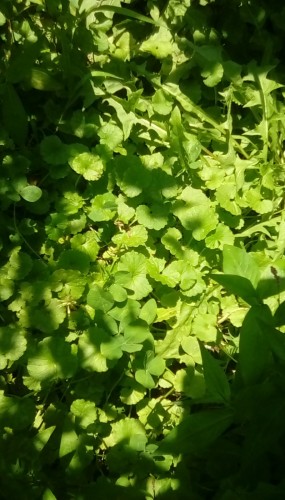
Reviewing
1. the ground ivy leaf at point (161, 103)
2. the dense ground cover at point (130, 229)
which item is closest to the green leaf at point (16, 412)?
the dense ground cover at point (130, 229)

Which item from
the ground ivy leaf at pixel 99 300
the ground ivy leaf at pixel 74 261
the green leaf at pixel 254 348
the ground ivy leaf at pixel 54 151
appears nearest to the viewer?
the green leaf at pixel 254 348

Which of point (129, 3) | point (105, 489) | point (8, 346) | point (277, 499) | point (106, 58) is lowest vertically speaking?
point (105, 489)

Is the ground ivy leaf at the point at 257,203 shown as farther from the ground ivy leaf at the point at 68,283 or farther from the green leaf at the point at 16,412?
the green leaf at the point at 16,412

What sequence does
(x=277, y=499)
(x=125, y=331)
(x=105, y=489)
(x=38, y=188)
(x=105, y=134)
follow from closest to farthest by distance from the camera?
(x=277, y=499) < (x=105, y=489) < (x=125, y=331) < (x=38, y=188) < (x=105, y=134)

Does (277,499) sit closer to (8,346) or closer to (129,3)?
(8,346)

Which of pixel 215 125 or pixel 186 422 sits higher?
pixel 215 125

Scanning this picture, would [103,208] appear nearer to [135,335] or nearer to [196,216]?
[196,216]

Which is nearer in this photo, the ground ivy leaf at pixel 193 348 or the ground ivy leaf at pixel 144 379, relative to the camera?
the ground ivy leaf at pixel 144 379

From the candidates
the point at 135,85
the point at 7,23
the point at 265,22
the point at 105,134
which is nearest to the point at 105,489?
the point at 105,134

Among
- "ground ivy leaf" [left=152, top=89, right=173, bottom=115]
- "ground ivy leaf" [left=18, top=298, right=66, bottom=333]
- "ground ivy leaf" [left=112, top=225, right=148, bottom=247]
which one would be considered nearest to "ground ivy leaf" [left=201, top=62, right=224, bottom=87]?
"ground ivy leaf" [left=152, top=89, right=173, bottom=115]
